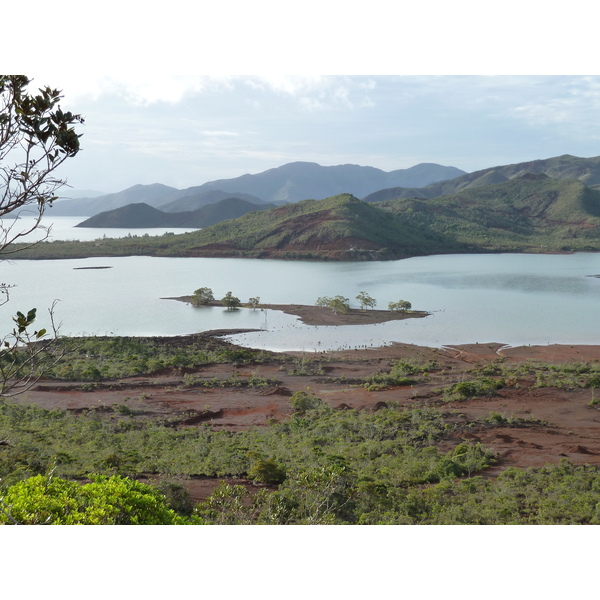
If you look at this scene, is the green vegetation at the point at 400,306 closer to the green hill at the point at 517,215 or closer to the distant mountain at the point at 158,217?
the green hill at the point at 517,215

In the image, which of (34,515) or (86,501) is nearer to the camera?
(34,515)

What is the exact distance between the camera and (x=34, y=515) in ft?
11.9

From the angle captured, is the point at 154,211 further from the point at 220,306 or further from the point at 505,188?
the point at 220,306

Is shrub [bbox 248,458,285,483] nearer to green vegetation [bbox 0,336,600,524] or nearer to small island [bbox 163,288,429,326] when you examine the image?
green vegetation [bbox 0,336,600,524]

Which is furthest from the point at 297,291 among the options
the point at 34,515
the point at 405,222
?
the point at 405,222

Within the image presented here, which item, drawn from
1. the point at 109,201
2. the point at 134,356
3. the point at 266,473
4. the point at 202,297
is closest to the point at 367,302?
the point at 202,297

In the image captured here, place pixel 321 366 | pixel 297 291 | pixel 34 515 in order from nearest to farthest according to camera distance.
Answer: pixel 34 515, pixel 321 366, pixel 297 291

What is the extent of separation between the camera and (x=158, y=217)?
10519cm

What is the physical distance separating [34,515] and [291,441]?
617 centimetres

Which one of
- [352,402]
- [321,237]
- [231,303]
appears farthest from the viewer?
[321,237]

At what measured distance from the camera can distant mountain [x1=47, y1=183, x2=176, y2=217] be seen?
Answer: 125406 millimetres

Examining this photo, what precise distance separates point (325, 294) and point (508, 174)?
408 feet

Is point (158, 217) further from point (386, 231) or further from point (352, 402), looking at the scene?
point (352, 402)

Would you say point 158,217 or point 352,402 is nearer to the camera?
point 352,402
